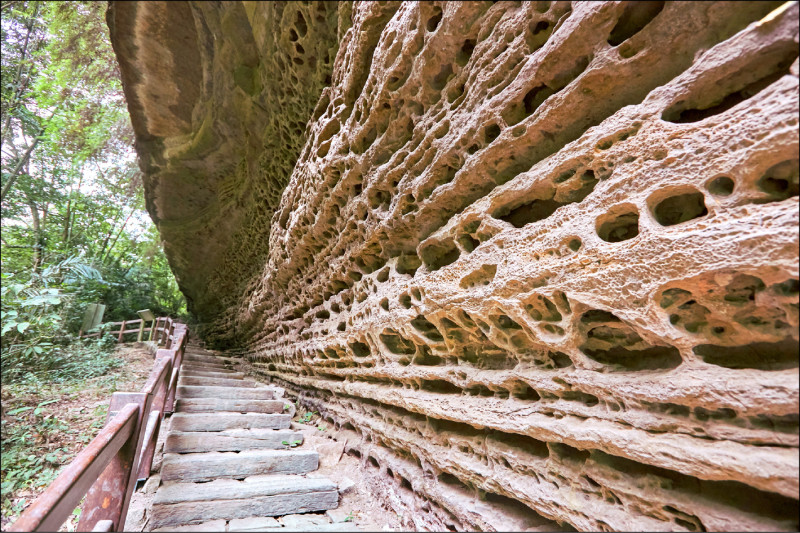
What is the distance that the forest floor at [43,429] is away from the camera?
1.77 meters

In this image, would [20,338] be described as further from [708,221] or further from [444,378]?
[708,221]

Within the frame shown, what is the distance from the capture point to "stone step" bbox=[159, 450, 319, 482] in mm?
2612

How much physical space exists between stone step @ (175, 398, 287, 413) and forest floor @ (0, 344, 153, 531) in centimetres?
107

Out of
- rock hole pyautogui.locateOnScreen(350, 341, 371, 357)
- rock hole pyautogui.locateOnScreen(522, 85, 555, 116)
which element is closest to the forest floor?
rock hole pyautogui.locateOnScreen(350, 341, 371, 357)

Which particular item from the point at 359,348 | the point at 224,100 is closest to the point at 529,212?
the point at 359,348

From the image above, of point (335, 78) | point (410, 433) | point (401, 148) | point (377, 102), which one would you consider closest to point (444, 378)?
point (410, 433)

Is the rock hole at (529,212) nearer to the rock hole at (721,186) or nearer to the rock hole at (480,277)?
the rock hole at (480,277)

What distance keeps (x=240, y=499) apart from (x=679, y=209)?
3.06m

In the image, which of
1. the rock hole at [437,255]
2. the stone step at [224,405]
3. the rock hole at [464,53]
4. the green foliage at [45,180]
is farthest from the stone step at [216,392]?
the rock hole at [464,53]

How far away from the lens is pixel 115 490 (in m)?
1.82

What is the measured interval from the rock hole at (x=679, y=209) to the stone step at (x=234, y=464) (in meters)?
3.10

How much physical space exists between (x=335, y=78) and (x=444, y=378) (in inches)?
123

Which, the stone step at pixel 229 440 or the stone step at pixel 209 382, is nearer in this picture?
the stone step at pixel 229 440

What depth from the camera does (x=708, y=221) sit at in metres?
1.17
